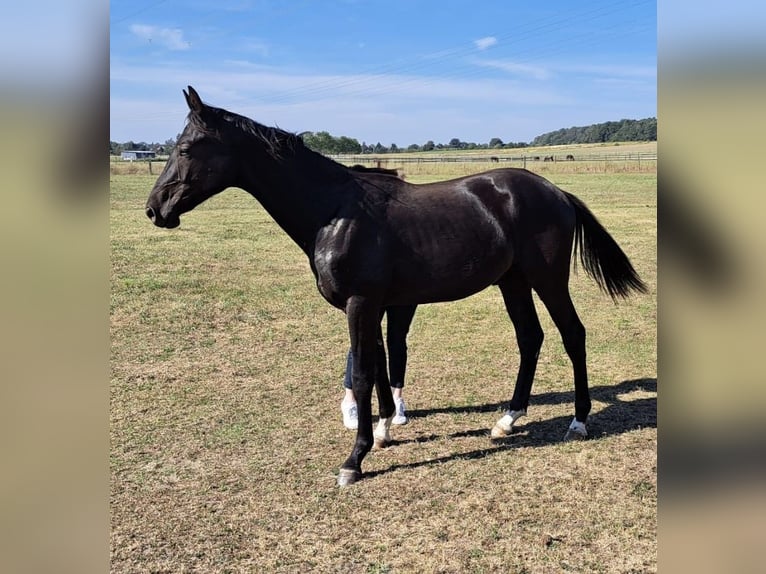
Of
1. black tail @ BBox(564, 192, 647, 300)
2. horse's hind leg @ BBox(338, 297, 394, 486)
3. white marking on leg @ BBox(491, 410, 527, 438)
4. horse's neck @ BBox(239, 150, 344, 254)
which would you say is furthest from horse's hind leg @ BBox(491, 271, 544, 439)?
horse's neck @ BBox(239, 150, 344, 254)

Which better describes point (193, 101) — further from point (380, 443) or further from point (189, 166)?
point (380, 443)

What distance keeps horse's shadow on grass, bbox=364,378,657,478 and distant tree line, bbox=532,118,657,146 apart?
6371cm

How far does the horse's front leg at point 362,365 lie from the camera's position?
376 cm

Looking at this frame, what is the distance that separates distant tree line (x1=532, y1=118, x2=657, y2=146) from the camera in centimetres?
7019

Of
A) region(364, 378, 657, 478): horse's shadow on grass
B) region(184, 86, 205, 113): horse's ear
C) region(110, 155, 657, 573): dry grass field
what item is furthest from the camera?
region(364, 378, 657, 478): horse's shadow on grass

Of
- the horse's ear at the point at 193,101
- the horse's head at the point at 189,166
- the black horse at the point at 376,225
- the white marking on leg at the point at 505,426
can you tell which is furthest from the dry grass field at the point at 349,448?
the horse's ear at the point at 193,101

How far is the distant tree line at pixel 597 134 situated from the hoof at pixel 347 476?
65916mm

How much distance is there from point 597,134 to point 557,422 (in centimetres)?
8435

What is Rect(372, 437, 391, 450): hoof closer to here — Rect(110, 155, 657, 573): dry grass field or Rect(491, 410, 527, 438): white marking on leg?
Rect(110, 155, 657, 573): dry grass field

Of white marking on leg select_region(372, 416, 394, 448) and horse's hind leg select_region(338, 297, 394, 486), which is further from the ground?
horse's hind leg select_region(338, 297, 394, 486)

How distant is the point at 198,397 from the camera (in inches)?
203

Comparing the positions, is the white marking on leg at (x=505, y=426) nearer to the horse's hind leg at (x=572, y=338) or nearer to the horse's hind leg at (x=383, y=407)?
the horse's hind leg at (x=572, y=338)

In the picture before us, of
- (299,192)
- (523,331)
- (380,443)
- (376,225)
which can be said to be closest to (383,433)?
(380,443)
